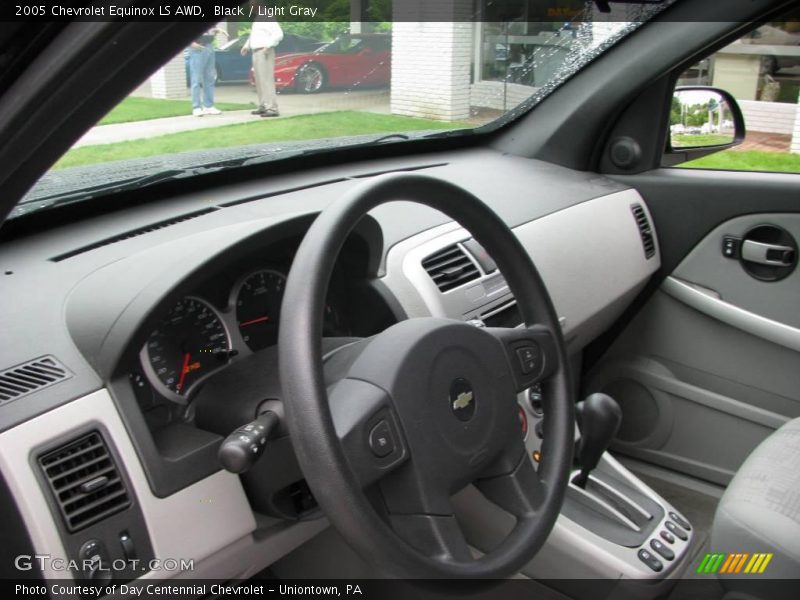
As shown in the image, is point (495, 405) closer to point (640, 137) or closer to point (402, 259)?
point (402, 259)

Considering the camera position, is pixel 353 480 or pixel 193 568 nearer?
pixel 353 480

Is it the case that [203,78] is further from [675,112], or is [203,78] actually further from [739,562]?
[675,112]

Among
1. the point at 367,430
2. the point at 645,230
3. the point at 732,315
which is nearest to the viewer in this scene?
the point at 367,430


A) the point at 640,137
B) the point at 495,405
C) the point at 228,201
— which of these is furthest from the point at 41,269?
the point at 640,137

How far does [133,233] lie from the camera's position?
196cm

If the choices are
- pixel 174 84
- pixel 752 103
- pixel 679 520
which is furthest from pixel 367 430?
pixel 752 103

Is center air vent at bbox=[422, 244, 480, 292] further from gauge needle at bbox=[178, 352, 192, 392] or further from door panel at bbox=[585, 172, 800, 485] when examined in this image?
door panel at bbox=[585, 172, 800, 485]

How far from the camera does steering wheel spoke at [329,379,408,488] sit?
49.7 inches

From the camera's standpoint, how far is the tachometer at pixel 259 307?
1.80 m

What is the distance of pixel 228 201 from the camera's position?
2.27m

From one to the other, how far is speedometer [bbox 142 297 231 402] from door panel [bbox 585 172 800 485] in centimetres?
191

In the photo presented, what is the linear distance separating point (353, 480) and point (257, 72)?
4.11ft

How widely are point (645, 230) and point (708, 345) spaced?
467 mm

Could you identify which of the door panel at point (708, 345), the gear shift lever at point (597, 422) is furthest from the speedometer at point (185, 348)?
the door panel at point (708, 345)
